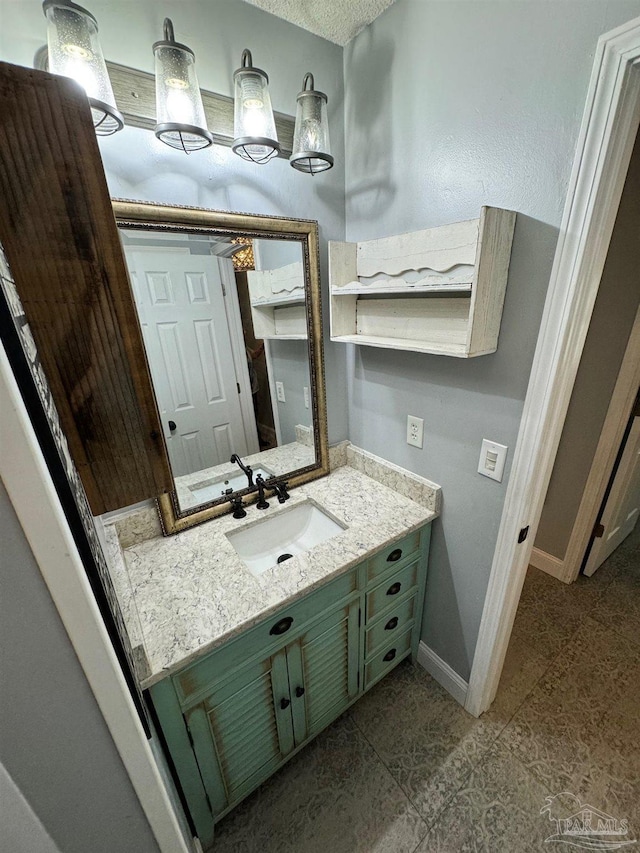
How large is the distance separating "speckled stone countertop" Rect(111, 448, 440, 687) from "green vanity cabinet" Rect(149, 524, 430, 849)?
0.19 ft

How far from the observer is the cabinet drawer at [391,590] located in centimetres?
127

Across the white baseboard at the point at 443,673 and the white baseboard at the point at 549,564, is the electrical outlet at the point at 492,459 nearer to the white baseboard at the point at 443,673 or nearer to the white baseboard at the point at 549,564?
the white baseboard at the point at 443,673

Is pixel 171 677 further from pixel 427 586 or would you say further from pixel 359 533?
pixel 427 586

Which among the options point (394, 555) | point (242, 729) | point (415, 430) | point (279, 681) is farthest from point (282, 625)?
point (415, 430)

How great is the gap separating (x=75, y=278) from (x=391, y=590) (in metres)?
1.35

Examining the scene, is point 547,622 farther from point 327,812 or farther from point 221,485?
point 221,485

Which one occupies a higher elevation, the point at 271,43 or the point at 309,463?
the point at 271,43

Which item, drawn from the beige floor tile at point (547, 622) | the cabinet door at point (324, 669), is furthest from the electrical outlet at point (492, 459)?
the beige floor tile at point (547, 622)

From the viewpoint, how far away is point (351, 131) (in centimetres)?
124

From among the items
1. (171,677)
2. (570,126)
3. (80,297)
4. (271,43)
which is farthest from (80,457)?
(271,43)

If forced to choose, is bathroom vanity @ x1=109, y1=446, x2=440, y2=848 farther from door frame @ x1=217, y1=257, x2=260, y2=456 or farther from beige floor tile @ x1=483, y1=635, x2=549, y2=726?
beige floor tile @ x1=483, y1=635, x2=549, y2=726

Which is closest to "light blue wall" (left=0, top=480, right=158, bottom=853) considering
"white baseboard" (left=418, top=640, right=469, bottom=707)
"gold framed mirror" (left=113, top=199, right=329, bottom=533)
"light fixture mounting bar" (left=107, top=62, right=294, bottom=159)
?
"gold framed mirror" (left=113, top=199, right=329, bottom=533)

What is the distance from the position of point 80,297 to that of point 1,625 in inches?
15.1

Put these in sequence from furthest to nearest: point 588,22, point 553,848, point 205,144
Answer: point 553,848 < point 205,144 < point 588,22
